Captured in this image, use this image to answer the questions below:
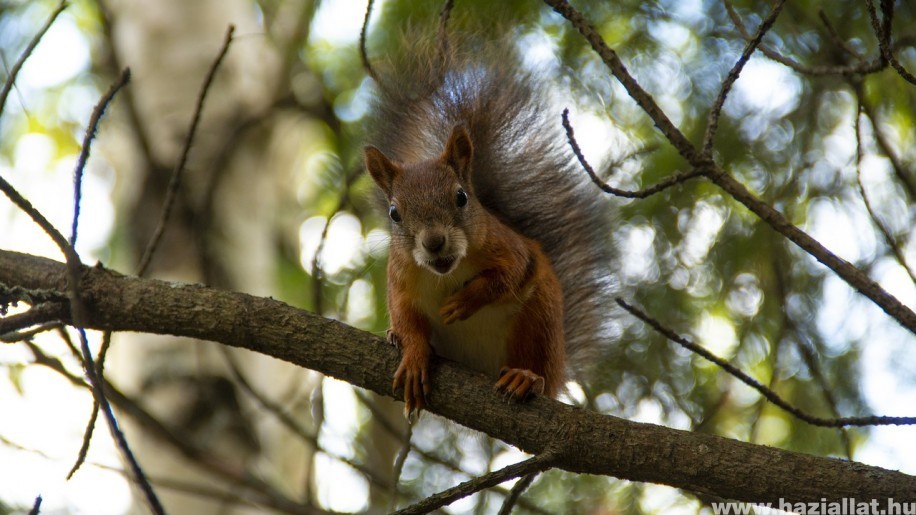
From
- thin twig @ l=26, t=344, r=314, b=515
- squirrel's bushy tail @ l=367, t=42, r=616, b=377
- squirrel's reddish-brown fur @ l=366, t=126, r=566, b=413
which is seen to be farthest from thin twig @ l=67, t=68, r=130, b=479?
squirrel's bushy tail @ l=367, t=42, r=616, b=377

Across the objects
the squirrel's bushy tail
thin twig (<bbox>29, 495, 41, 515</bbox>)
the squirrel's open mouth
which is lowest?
thin twig (<bbox>29, 495, 41, 515</bbox>)

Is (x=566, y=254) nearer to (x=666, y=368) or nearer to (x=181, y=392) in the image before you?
(x=666, y=368)

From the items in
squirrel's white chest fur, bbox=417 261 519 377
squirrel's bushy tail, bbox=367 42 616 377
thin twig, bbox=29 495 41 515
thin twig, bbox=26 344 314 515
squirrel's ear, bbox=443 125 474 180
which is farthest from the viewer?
squirrel's bushy tail, bbox=367 42 616 377

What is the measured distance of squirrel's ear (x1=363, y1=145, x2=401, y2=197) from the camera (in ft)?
8.50

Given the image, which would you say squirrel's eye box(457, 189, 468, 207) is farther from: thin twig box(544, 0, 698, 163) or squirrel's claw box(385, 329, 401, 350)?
thin twig box(544, 0, 698, 163)

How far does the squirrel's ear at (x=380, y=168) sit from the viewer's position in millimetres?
2590

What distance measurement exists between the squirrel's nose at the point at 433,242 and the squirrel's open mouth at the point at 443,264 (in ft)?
0.11

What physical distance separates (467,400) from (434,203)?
649 millimetres

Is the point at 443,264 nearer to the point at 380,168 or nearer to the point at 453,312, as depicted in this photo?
the point at 453,312

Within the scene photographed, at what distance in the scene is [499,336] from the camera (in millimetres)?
2459

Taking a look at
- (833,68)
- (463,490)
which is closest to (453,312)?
(463,490)

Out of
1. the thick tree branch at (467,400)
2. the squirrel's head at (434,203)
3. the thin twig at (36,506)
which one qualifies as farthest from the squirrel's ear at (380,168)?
the thin twig at (36,506)

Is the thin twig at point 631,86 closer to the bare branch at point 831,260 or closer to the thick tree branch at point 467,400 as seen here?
the bare branch at point 831,260

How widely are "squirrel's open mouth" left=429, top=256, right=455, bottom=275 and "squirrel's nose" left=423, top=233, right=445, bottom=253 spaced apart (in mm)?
33
